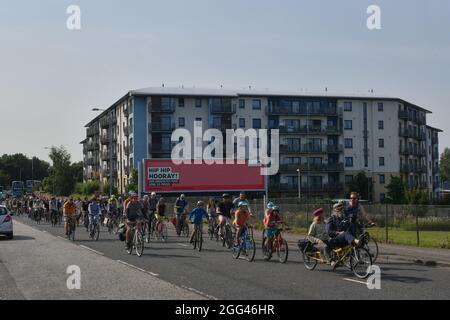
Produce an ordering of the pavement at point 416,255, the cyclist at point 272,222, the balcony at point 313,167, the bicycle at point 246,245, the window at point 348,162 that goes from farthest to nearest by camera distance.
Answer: the window at point 348,162, the balcony at point 313,167, the bicycle at point 246,245, the pavement at point 416,255, the cyclist at point 272,222

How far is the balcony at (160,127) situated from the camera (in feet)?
263

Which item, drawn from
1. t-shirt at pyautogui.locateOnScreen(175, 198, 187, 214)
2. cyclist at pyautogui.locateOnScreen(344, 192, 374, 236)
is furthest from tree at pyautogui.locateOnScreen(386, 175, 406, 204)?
cyclist at pyautogui.locateOnScreen(344, 192, 374, 236)

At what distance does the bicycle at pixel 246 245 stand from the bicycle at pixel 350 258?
249cm

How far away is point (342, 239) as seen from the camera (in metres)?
13.8

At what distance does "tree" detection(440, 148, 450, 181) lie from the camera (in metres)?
162

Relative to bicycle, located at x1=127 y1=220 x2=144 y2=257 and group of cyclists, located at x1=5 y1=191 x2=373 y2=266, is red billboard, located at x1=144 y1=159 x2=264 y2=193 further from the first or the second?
bicycle, located at x1=127 y1=220 x2=144 y2=257

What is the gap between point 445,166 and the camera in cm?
16712

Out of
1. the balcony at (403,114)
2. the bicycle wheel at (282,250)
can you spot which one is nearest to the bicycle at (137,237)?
the bicycle wheel at (282,250)

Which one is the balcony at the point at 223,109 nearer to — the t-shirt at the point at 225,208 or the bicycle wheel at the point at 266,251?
the t-shirt at the point at 225,208

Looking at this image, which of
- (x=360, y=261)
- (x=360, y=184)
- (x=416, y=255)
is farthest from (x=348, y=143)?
(x=360, y=261)

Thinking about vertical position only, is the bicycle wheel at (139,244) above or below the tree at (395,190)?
below

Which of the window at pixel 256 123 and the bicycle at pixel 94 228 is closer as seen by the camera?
the bicycle at pixel 94 228
